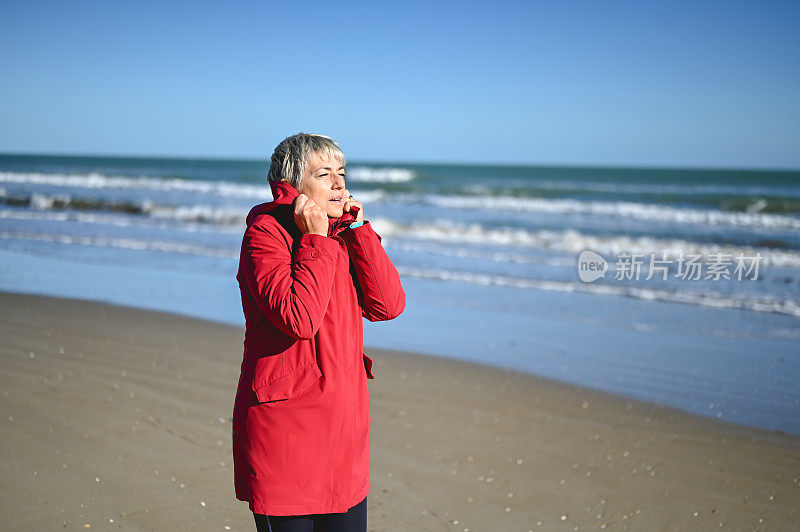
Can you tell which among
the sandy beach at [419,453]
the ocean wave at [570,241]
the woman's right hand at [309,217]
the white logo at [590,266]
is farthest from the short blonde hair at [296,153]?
the ocean wave at [570,241]

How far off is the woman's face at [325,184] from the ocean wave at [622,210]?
20.2 m

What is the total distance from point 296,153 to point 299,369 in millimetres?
623

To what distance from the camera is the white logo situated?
36.9 ft

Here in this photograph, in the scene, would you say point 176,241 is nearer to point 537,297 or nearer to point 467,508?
point 537,297

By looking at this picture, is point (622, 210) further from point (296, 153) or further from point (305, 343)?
point (305, 343)

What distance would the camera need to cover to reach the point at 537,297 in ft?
30.2

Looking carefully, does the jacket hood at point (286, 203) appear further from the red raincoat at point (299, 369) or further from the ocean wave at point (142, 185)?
the ocean wave at point (142, 185)

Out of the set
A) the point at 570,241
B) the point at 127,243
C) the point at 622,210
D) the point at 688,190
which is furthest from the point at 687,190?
the point at 127,243

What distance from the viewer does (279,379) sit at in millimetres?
1812

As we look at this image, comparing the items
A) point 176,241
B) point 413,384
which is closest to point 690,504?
point 413,384

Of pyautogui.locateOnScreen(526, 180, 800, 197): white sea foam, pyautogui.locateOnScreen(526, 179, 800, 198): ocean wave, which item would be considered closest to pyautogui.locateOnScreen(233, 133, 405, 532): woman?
pyautogui.locateOnScreen(526, 179, 800, 198): ocean wave

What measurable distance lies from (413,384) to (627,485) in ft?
6.56

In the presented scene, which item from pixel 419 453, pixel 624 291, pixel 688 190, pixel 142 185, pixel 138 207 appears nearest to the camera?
pixel 419 453

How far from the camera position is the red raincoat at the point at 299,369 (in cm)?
178
